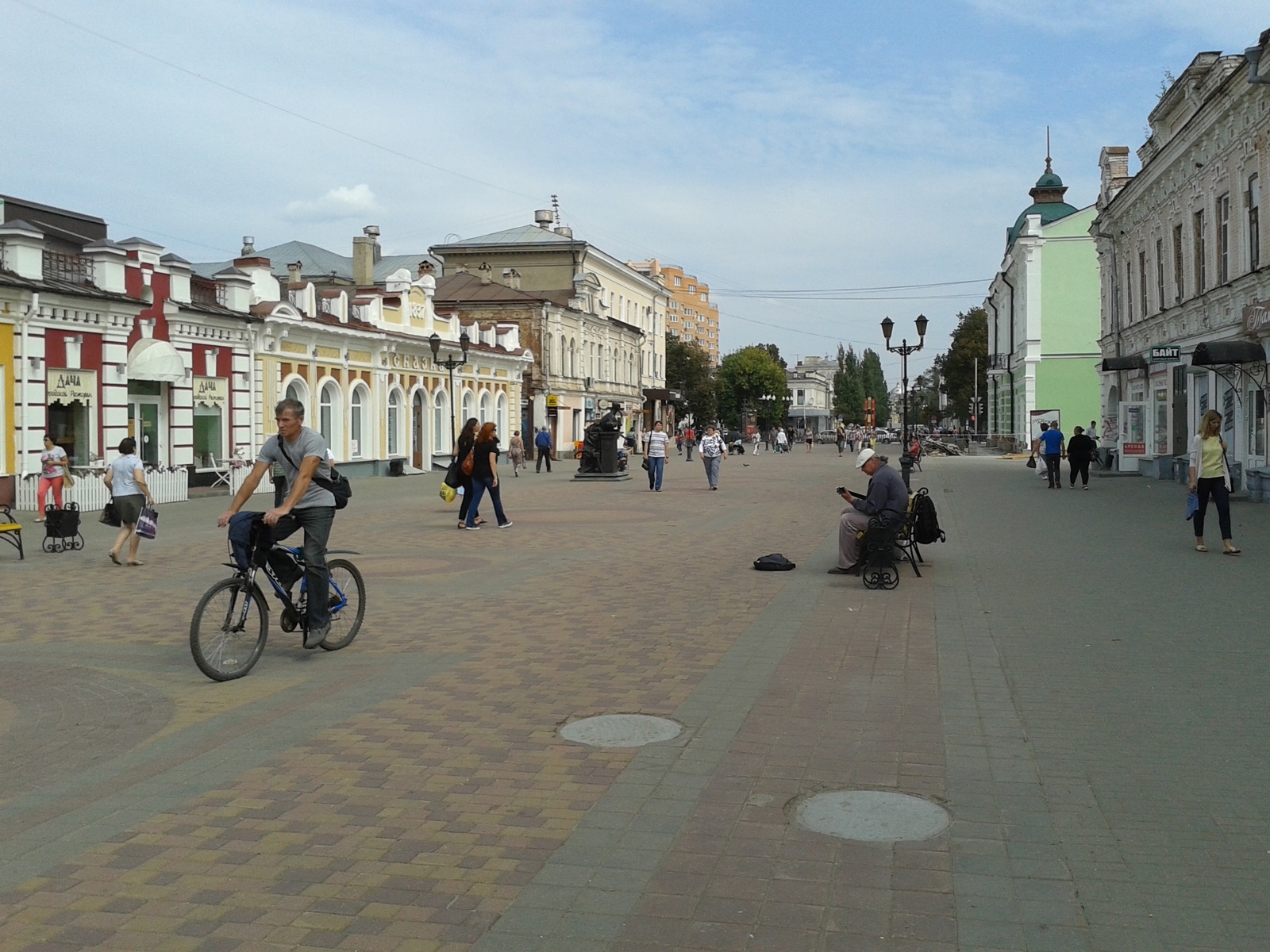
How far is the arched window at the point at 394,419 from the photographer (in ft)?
132

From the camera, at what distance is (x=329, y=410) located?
118 feet

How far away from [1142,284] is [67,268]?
28811 millimetres

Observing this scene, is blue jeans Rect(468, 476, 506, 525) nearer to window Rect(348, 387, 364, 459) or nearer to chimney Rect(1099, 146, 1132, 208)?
window Rect(348, 387, 364, 459)

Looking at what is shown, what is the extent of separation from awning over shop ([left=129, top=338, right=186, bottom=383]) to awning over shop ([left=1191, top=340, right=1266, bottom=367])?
2172 cm

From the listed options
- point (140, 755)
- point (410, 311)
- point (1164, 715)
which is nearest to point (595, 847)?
point (140, 755)

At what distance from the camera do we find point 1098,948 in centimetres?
378

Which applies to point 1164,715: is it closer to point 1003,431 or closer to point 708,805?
point 708,805

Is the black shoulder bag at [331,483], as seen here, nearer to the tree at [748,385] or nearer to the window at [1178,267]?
the window at [1178,267]

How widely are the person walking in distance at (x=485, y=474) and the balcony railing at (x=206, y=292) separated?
42.6 feet

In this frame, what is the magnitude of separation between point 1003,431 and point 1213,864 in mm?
66938

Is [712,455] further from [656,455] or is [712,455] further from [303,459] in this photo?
[303,459]

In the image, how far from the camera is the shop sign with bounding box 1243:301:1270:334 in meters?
21.3

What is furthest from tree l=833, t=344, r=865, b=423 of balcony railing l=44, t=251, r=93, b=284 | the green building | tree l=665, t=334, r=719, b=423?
balcony railing l=44, t=251, r=93, b=284

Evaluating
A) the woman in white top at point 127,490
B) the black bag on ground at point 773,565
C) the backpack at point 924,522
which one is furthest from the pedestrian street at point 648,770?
the woman in white top at point 127,490
